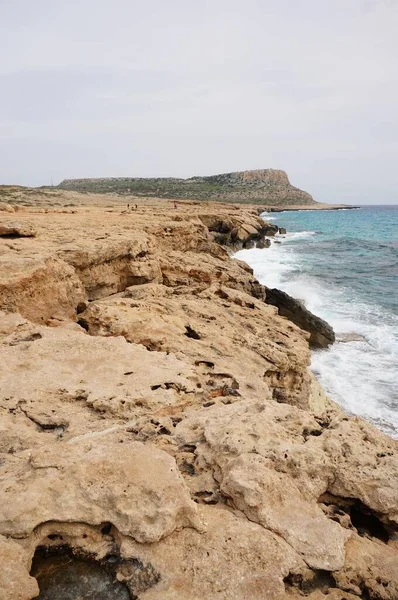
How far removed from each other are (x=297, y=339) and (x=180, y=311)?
2372mm

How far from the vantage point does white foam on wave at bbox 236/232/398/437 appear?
10680mm

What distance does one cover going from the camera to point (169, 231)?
14.7m

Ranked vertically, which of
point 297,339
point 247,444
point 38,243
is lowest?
point 297,339

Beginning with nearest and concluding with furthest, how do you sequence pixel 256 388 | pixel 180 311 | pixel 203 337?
1. pixel 256 388
2. pixel 203 337
3. pixel 180 311

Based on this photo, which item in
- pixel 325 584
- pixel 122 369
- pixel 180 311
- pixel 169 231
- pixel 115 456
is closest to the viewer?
pixel 325 584

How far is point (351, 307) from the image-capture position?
66.3ft

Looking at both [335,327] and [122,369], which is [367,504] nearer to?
[122,369]

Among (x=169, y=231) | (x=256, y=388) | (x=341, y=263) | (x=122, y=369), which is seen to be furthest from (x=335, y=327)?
(x=341, y=263)

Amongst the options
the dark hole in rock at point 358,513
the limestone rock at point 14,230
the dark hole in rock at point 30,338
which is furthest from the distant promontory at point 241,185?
the dark hole in rock at point 358,513

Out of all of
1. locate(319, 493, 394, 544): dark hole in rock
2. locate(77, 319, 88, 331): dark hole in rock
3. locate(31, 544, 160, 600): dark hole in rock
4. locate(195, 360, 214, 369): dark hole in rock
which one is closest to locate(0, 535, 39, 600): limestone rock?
locate(31, 544, 160, 600): dark hole in rock

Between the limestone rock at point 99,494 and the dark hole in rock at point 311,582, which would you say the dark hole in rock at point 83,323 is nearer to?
the limestone rock at point 99,494

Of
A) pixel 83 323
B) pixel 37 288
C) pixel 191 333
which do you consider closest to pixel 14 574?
pixel 191 333

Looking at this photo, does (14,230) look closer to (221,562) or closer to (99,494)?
(99,494)

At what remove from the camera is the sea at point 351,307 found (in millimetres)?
11148
